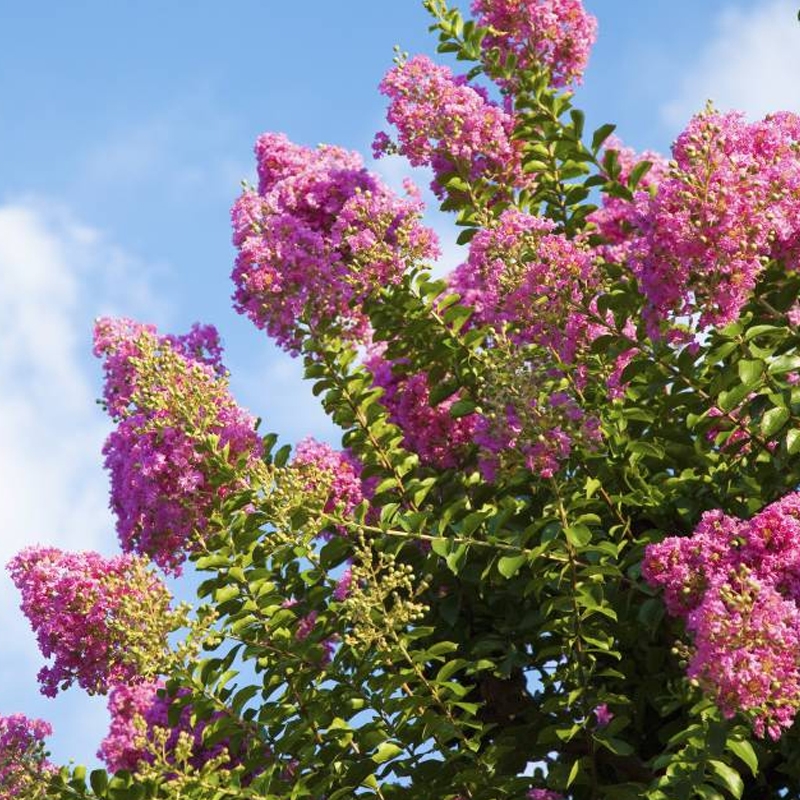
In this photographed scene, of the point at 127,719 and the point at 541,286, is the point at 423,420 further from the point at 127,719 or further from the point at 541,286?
the point at 127,719

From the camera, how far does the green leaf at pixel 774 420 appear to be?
5.62 m

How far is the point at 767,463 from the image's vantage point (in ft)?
20.7

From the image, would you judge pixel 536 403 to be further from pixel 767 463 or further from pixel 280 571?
pixel 280 571

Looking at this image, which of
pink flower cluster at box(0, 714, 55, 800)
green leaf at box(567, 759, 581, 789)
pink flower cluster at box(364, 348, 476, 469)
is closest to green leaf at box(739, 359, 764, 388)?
green leaf at box(567, 759, 581, 789)

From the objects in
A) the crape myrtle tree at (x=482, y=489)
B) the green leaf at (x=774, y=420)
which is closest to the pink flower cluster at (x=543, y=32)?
the crape myrtle tree at (x=482, y=489)

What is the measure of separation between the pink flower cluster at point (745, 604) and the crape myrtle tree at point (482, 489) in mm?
11

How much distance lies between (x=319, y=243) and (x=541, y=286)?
159 cm

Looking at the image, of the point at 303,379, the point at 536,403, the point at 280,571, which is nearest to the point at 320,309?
the point at 303,379

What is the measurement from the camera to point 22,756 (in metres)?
6.66

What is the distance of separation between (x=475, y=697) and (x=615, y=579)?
1.19 m

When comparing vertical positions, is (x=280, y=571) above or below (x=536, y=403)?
above

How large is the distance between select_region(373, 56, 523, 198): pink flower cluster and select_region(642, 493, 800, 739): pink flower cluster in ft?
9.17

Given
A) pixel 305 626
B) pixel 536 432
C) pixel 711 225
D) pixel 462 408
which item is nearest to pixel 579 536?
pixel 536 432

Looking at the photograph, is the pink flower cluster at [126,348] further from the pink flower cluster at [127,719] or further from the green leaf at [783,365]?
the green leaf at [783,365]
